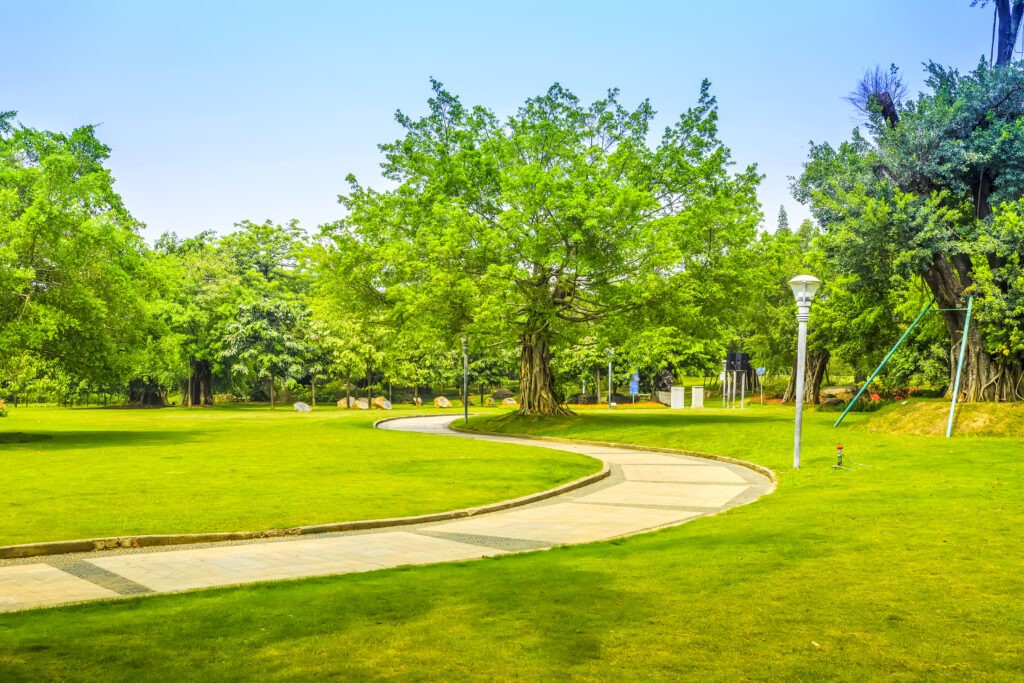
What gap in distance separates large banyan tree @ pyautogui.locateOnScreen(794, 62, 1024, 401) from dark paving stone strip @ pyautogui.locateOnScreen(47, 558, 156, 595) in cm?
2711

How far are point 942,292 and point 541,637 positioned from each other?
96.9 feet

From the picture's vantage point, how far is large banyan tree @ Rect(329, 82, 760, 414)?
3344 centimetres

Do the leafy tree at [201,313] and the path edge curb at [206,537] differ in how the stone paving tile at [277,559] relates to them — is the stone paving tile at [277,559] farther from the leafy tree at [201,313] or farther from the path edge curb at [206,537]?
the leafy tree at [201,313]

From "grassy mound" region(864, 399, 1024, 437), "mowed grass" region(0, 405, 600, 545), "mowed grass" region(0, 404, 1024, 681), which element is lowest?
"mowed grass" region(0, 405, 600, 545)

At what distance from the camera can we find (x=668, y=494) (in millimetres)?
16797

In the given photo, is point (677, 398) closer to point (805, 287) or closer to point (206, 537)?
point (805, 287)

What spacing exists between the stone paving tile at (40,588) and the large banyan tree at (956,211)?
2751cm

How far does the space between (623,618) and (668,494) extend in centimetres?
1045

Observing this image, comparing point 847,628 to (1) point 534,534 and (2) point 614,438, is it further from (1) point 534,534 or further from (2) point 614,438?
(2) point 614,438

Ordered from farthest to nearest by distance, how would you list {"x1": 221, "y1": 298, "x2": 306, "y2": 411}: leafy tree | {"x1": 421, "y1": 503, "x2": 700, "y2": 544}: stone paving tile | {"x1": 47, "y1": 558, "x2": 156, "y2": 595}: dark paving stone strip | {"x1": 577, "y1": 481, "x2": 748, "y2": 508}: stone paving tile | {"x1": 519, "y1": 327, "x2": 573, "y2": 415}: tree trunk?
{"x1": 221, "y1": 298, "x2": 306, "y2": 411}: leafy tree, {"x1": 519, "y1": 327, "x2": 573, "y2": 415}: tree trunk, {"x1": 577, "y1": 481, "x2": 748, "y2": 508}: stone paving tile, {"x1": 421, "y1": 503, "x2": 700, "y2": 544}: stone paving tile, {"x1": 47, "y1": 558, "x2": 156, "y2": 595}: dark paving stone strip

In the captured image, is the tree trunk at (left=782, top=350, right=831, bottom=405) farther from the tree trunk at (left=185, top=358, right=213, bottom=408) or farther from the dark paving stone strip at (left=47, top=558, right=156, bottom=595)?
the dark paving stone strip at (left=47, top=558, right=156, bottom=595)

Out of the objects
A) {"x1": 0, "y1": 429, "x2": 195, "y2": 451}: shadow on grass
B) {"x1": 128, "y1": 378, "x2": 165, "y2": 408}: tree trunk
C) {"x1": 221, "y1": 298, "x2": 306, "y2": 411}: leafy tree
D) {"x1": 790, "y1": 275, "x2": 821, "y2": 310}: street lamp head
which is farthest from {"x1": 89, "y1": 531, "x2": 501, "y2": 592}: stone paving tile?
{"x1": 128, "y1": 378, "x2": 165, "y2": 408}: tree trunk

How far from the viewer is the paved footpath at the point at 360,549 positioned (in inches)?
337

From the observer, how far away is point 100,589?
8.27 meters
